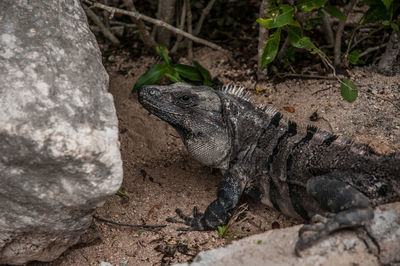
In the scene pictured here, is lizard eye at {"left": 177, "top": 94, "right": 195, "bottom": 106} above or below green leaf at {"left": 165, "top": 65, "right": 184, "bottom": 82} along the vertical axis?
above

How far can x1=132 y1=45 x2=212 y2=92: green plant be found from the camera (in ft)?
18.5

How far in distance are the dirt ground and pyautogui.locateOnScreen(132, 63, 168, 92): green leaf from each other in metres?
0.38

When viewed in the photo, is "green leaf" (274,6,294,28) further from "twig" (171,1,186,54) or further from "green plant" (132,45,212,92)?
"twig" (171,1,186,54)

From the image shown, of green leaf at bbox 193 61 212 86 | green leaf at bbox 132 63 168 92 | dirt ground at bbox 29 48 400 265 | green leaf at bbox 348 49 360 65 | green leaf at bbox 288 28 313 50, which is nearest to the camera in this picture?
dirt ground at bbox 29 48 400 265

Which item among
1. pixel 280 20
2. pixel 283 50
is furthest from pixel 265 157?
pixel 283 50

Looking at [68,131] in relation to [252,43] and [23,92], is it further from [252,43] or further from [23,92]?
[252,43]

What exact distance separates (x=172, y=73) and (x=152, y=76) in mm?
261

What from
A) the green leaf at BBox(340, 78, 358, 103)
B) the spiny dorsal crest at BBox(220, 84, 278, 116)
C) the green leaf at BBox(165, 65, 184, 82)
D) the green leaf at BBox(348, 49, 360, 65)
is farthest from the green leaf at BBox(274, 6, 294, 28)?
the green leaf at BBox(165, 65, 184, 82)

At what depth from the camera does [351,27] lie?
6625 mm

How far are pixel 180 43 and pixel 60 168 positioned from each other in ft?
13.3

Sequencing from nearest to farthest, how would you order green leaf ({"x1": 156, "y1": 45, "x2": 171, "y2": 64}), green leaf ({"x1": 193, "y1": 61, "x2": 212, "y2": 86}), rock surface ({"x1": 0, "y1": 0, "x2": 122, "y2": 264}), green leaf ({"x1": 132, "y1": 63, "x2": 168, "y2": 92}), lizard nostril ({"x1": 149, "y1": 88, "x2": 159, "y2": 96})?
1. rock surface ({"x1": 0, "y1": 0, "x2": 122, "y2": 264})
2. lizard nostril ({"x1": 149, "y1": 88, "x2": 159, "y2": 96})
3. green leaf ({"x1": 132, "y1": 63, "x2": 168, "y2": 92})
4. green leaf ({"x1": 156, "y1": 45, "x2": 171, "y2": 64})
5. green leaf ({"x1": 193, "y1": 61, "x2": 212, "y2": 86})

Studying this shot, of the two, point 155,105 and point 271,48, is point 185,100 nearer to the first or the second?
point 155,105

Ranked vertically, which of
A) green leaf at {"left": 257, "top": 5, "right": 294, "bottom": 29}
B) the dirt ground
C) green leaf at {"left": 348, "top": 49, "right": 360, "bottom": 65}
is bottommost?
the dirt ground

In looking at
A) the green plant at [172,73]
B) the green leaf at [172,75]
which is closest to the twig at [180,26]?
the green plant at [172,73]
